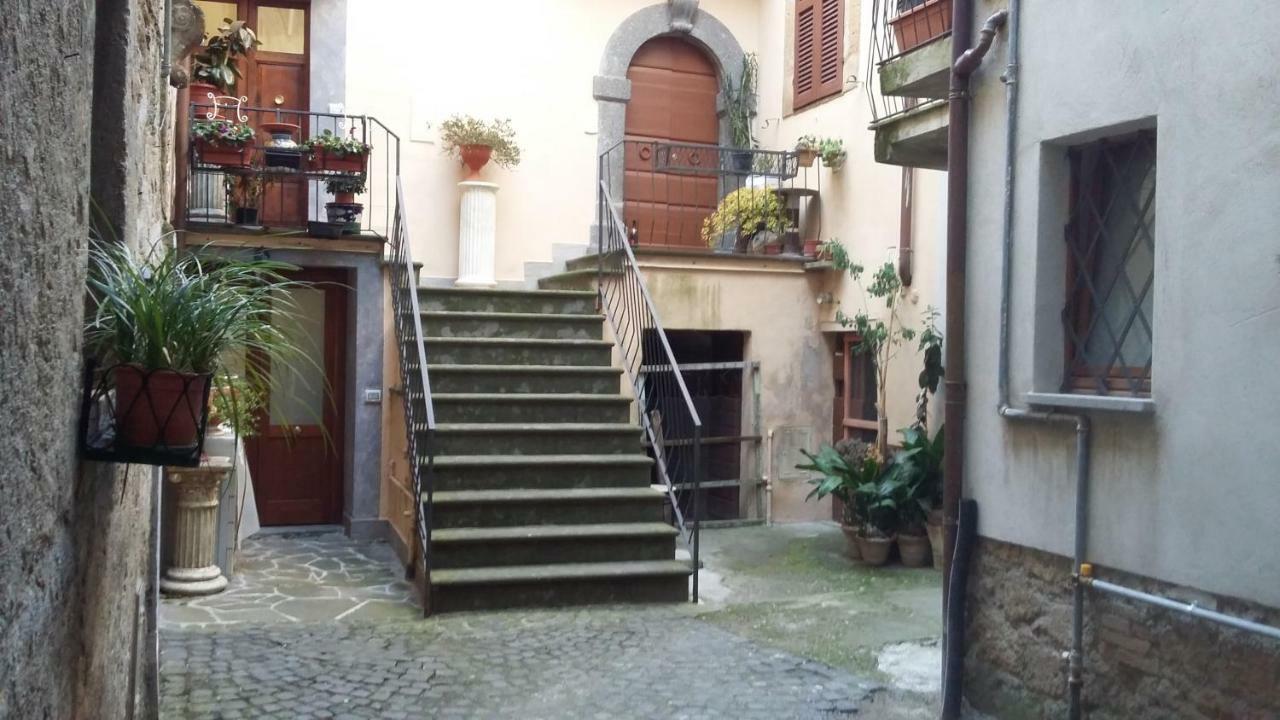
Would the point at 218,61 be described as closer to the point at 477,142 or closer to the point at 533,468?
the point at 477,142

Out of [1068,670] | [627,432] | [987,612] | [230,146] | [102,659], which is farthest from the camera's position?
[230,146]

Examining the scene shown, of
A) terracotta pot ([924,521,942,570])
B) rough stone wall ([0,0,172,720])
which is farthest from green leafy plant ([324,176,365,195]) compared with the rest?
rough stone wall ([0,0,172,720])

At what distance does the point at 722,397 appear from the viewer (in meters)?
10.3

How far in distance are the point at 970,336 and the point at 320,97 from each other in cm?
660

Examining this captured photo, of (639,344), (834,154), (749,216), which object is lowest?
(639,344)

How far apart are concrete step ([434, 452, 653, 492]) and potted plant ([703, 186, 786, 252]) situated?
3.19m

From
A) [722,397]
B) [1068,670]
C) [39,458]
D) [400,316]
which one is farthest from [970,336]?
[722,397]

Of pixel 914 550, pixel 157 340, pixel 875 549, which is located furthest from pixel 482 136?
pixel 157 340

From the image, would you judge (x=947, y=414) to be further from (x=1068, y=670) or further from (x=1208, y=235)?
(x=1208, y=235)

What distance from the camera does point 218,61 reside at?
843 centimetres

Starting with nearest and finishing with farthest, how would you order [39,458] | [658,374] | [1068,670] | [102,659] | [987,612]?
[39,458]
[102,659]
[1068,670]
[987,612]
[658,374]

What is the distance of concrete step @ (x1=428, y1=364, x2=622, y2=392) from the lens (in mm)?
7938

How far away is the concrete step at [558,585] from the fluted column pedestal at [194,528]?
5.09ft

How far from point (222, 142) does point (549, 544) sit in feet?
12.9
